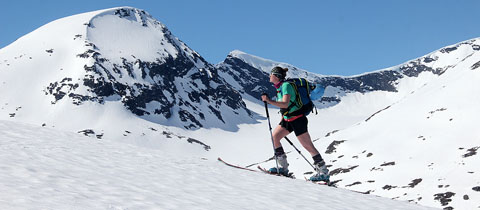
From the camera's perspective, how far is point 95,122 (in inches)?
7116

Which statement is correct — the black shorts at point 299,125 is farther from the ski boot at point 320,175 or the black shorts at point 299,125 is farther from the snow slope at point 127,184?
the snow slope at point 127,184

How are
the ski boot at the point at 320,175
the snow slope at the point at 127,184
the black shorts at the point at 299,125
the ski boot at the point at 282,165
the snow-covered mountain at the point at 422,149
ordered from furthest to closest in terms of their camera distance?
the snow-covered mountain at the point at 422,149
the ski boot at the point at 282,165
the ski boot at the point at 320,175
the black shorts at the point at 299,125
the snow slope at the point at 127,184

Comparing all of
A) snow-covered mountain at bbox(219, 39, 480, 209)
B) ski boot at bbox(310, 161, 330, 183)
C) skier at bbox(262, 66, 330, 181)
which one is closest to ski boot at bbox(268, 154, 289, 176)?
skier at bbox(262, 66, 330, 181)

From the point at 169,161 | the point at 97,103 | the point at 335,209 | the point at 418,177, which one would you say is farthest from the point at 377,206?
the point at 97,103

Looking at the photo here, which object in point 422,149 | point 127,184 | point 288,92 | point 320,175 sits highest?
point 422,149

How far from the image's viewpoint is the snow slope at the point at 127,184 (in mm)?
4996

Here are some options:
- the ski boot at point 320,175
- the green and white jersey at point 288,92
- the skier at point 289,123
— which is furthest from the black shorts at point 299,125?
the ski boot at point 320,175

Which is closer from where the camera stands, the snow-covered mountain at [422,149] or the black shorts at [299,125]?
the black shorts at [299,125]

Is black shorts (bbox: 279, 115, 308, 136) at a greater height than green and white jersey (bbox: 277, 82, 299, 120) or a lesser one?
lesser

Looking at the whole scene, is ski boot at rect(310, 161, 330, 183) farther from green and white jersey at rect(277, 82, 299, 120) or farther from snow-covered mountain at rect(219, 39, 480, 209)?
snow-covered mountain at rect(219, 39, 480, 209)

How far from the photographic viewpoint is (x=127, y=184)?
6254 mm

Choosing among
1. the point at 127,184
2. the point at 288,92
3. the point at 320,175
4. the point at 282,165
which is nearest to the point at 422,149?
the point at 282,165

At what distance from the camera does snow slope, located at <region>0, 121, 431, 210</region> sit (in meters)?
5.00

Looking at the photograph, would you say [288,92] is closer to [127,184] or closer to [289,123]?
[289,123]
